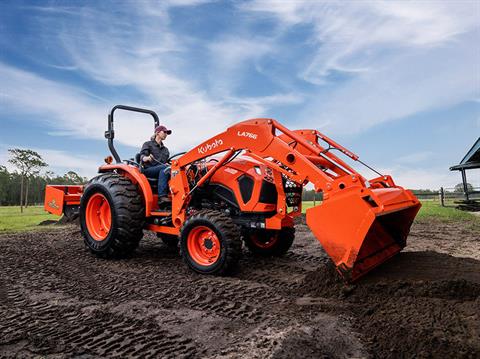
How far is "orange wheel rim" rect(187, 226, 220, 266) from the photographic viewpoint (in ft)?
16.0

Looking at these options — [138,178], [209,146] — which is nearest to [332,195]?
[209,146]

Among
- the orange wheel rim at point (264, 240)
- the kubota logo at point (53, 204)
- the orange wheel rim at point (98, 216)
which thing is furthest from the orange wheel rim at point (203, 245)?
the kubota logo at point (53, 204)

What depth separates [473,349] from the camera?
8.33ft

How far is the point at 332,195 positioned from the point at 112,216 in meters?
3.56

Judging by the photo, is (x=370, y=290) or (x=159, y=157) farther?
(x=159, y=157)

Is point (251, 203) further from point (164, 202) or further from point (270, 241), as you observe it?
point (164, 202)

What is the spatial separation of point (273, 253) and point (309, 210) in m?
2.37

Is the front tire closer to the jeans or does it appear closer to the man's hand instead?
the jeans

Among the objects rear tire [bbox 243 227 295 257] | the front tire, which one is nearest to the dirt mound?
rear tire [bbox 243 227 295 257]

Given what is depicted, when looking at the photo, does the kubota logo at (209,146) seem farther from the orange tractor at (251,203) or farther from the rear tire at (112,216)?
the rear tire at (112,216)

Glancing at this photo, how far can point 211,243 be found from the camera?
4.90 metres

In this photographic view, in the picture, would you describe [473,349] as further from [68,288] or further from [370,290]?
[68,288]

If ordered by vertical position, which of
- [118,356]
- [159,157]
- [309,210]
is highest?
[159,157]

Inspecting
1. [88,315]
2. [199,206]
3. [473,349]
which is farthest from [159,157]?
[473,349]
